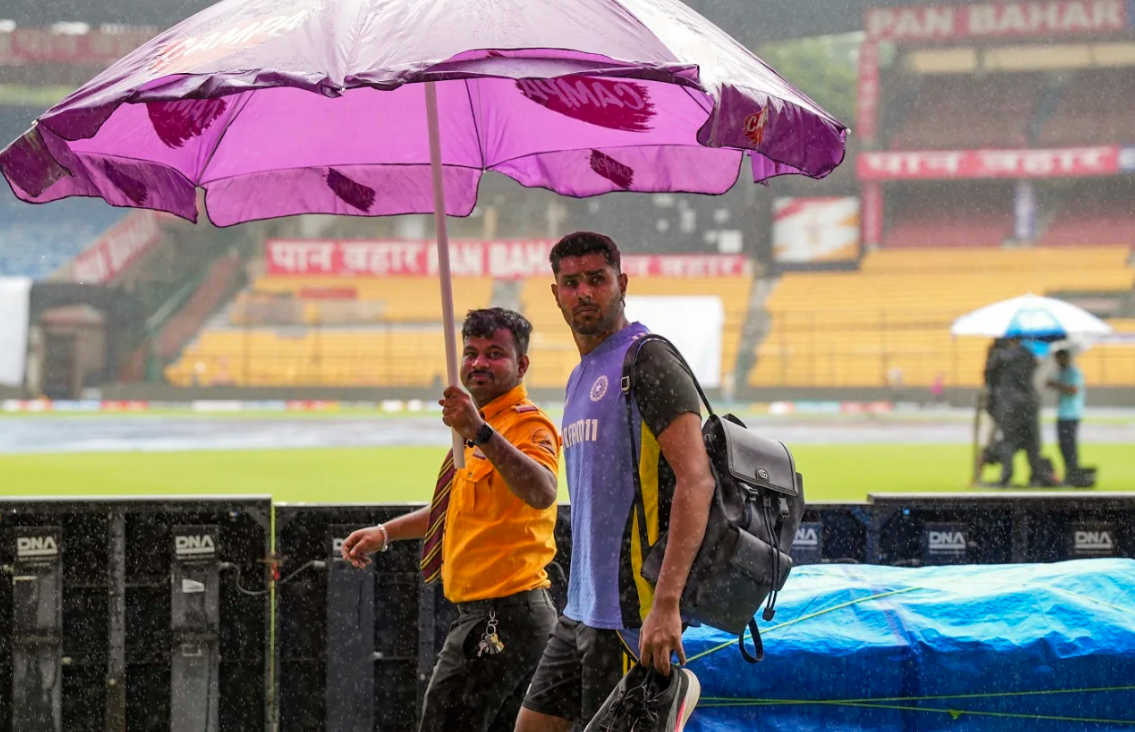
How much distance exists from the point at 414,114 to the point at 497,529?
1.40 m

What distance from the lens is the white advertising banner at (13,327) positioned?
36.2m

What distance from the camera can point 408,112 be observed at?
3971 mm

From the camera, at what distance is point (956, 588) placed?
437 centimetres

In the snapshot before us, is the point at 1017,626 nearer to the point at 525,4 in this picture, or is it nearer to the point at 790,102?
the point at 790,102

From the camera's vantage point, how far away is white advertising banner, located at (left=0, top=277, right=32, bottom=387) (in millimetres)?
36175

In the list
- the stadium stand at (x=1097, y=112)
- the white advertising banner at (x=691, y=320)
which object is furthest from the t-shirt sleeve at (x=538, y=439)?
the stadium stand at (x=1097, y=112)

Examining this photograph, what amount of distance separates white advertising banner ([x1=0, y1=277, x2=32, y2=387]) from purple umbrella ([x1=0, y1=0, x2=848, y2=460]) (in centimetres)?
3537

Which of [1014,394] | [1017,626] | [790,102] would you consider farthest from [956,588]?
[1014,394]

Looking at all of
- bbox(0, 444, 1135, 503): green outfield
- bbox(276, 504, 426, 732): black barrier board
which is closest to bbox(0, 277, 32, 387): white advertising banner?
bbox(0, 444, 1135, 503): green outfield

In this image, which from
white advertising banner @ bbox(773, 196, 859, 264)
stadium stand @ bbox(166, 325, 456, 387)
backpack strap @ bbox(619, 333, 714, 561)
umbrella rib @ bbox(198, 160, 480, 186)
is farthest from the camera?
white advertising banner @ bbox(773, 196, 859, 264)

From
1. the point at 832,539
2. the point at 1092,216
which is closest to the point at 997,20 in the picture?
the point at 1092,216

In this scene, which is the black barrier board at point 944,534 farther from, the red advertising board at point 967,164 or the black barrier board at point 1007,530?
the red advertising board at point 967,164

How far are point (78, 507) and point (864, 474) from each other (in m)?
19.8

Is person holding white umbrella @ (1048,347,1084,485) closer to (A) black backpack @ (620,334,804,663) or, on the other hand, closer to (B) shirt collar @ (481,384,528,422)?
(B) shirt collar @ (481,384,528,422)
